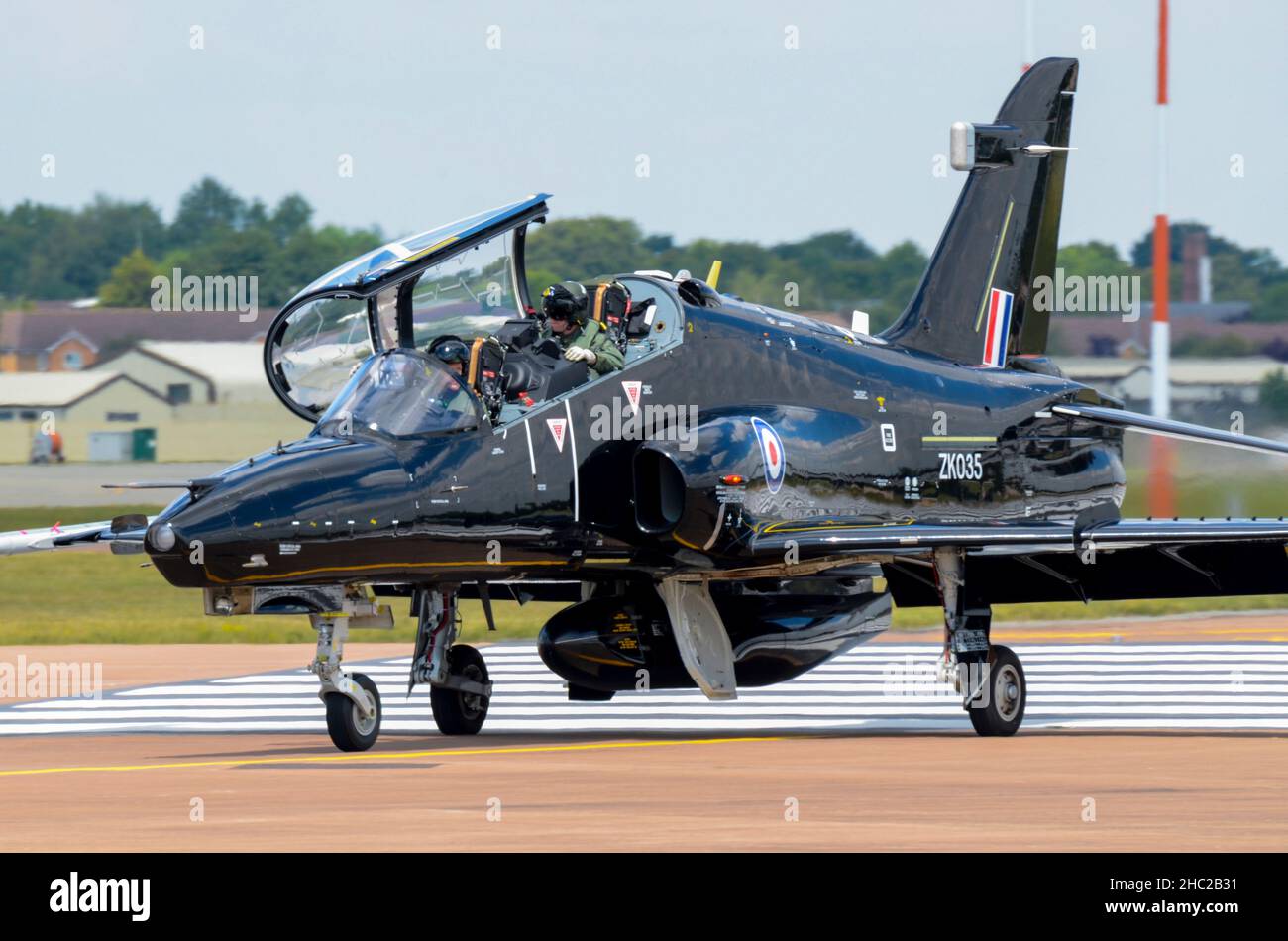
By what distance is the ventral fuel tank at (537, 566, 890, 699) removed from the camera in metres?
17.5

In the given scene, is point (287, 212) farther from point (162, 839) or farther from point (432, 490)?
point (162, 839)

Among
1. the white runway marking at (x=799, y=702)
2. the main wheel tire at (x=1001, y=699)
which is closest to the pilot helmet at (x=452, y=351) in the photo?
the white runway marking at (x=799, y=702)

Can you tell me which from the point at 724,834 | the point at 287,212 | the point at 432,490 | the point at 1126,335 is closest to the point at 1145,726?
the point at 432,490

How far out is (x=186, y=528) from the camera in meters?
14.2

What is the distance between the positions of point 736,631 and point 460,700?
239 cm

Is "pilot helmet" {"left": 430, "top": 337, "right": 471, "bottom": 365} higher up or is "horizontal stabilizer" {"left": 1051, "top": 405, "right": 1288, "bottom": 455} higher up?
"pilot helmet" {"left": 430, "top": 337, "right": 471, "bottom": 365}

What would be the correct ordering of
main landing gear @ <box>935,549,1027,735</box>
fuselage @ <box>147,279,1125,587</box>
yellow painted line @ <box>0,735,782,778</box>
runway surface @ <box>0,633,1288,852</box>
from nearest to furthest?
1. runway surface @ <box>0,633,1288,852</box>
2. fuselage @ <box>147,279,1125,587</box>
3. yellow painted line @ <box>0,735,782,778</box>
4. main landing gear @ <box>935,549,1027,735</box>

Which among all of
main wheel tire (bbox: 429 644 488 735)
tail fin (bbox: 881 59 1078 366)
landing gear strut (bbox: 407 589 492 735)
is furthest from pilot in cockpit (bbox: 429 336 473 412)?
tail fin (bbox: 881 59 1078 366)

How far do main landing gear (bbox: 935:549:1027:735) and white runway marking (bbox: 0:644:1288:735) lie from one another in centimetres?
63

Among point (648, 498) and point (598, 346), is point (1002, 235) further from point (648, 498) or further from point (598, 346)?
point (648, 498)

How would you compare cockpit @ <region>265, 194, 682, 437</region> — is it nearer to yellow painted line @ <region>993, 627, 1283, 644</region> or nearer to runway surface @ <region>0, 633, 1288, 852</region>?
runway surface @ <region>0, 633, 1288, 852</region>

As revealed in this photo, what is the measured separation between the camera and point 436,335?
17.0 meters

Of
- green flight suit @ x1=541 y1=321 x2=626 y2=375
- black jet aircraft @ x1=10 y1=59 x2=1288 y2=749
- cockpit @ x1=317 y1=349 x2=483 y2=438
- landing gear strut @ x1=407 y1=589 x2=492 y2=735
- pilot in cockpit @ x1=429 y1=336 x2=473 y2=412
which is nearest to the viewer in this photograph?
black jet aircraft @ x1=10 y1=59 x2=1288 y2=749
